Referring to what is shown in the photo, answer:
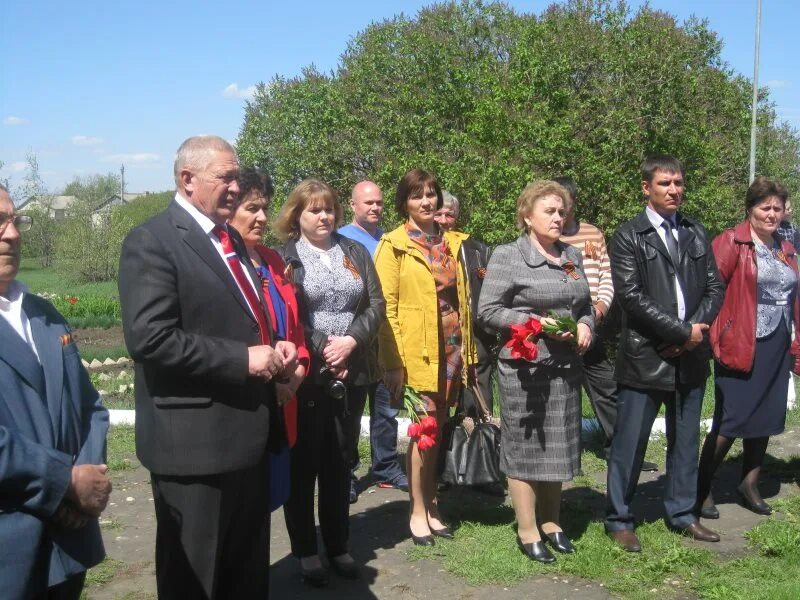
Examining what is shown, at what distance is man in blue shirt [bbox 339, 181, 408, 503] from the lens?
6.42 m

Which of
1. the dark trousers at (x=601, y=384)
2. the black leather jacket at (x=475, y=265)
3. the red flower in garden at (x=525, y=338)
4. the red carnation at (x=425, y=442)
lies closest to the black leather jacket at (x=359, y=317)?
the red carnation at (x=425, y=442)

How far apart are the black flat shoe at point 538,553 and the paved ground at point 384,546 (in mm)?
178

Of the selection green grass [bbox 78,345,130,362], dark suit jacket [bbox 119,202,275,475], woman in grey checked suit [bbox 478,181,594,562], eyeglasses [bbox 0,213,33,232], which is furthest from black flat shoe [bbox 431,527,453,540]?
green grass [bbox 78,345,130,362]

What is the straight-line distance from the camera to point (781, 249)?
233 inches

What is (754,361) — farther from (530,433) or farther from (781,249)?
(530,433)

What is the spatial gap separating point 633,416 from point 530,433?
0.70m

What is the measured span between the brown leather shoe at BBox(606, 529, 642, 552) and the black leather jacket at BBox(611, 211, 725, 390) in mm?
876

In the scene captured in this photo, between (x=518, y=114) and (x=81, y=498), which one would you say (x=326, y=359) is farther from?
(x=518, y=114)

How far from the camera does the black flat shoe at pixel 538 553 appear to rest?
4887 millimetres

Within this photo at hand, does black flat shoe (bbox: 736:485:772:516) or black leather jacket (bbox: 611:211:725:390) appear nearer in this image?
black leather jacket (bbox: 611:211:725:390)

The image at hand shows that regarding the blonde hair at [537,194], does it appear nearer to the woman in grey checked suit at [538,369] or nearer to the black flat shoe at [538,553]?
the woman in grey checked suit at [538,369]

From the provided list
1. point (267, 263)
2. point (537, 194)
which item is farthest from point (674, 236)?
point (267, 263)

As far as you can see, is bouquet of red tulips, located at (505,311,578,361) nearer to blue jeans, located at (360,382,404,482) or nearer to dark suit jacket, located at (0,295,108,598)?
blue jeans, located at (360,382,404,482)

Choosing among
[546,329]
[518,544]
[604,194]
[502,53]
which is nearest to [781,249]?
[546,329]
